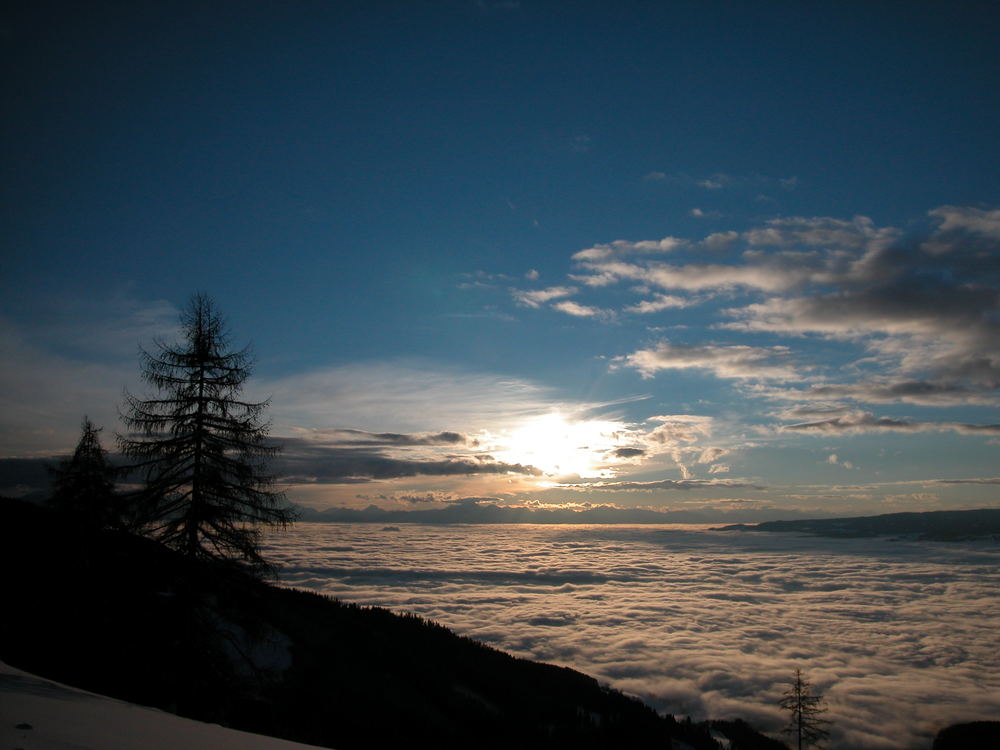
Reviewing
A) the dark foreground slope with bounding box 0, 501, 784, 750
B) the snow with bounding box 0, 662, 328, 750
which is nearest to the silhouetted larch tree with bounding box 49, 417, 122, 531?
the dark foreground slope with bounding box 0, 501, 784, 750

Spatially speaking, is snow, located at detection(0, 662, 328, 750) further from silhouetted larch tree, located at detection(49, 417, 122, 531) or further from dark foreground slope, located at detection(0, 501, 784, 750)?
silhouetted larch tree, located at detection(49, 417, 122, 531)

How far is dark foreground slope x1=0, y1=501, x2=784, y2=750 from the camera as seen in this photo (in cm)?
1449

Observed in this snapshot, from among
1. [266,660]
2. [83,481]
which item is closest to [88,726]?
[83,481]

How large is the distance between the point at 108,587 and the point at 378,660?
36.6m

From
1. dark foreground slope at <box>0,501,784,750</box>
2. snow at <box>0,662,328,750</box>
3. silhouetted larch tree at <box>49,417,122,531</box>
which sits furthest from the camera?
silhouetted larch tree at <box>49,417,122,531</box>

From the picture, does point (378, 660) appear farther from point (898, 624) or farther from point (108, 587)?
point (898, 624)

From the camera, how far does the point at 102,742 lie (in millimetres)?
6312

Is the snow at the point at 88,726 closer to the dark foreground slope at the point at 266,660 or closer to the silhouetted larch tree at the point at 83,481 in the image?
the dark foreground slope at the point at 266,660

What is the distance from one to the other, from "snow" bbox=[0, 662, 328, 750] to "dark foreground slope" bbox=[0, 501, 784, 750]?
5.03 m

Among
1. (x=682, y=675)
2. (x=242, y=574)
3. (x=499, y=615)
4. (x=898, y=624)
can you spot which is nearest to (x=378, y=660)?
(x=242, y=574)

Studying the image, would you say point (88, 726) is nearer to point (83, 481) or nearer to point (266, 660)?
point (83, 481)

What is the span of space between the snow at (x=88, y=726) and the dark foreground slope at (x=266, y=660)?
5.03 meters

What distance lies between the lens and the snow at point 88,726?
6.06 metres

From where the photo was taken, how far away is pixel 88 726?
6.92 m
